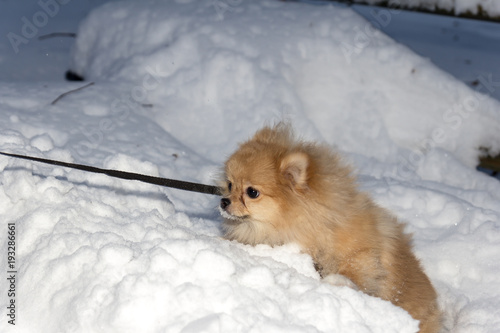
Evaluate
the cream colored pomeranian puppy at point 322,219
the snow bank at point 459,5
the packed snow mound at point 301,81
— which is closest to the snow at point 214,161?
the packed snow mound at point 301,81

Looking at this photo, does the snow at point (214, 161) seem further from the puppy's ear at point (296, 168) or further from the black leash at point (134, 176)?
the puppy's ear at point (296, 168)

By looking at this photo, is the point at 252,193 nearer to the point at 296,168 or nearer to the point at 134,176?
the point at 296,168

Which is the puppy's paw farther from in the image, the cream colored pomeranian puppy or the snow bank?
the snow bank

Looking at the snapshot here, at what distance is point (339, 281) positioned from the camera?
8.30 ft

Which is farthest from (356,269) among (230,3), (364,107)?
(230,3)

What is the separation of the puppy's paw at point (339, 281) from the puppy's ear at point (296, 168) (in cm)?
46

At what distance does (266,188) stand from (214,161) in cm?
Answer: 189

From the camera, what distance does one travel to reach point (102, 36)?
6086 millimetres

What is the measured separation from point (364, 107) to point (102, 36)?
2.90 metres

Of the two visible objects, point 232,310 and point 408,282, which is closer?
point 232,310

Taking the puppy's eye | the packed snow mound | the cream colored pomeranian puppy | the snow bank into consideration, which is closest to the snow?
the packed snow mound

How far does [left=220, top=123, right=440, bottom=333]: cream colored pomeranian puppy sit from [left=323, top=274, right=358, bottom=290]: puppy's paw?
0.03 metres

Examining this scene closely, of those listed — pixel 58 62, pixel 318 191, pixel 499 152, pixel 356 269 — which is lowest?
pixel 58 62

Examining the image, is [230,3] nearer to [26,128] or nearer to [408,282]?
[26,128]
